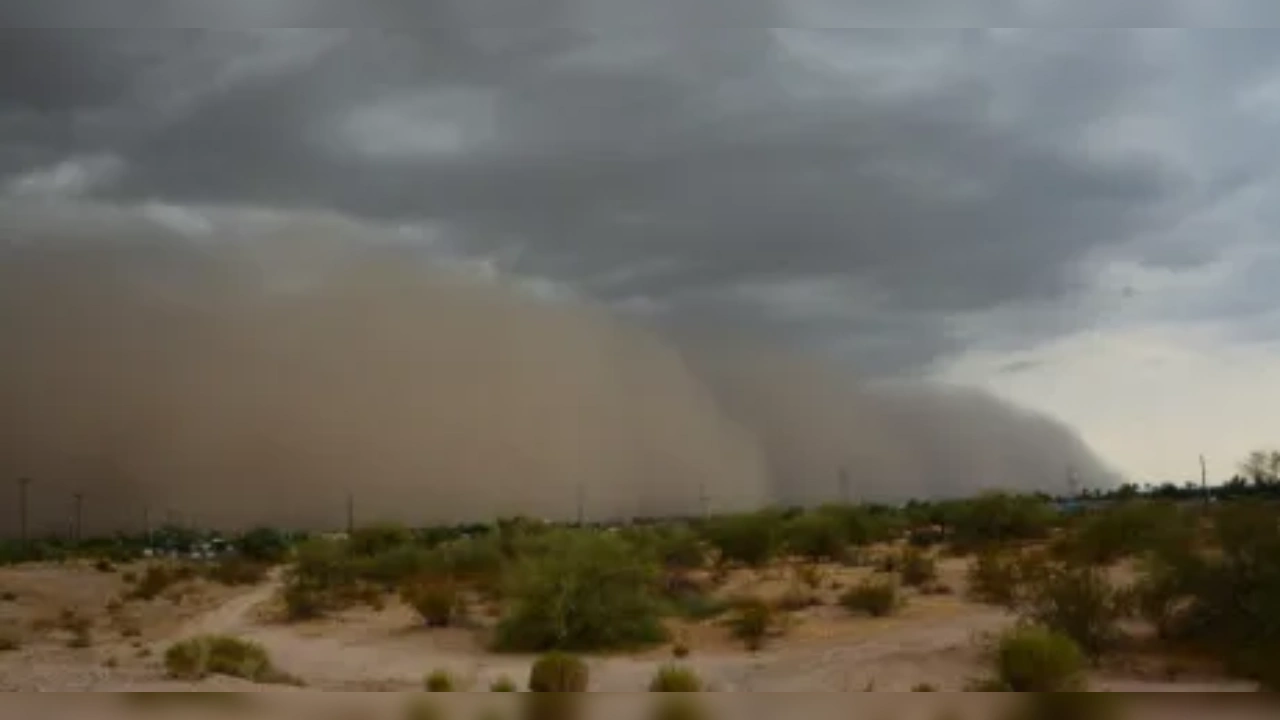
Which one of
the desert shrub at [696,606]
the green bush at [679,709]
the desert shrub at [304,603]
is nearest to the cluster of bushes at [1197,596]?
the desert shrub at [696,606]

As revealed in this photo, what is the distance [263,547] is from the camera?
112 m

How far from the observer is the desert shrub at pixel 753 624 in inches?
1406

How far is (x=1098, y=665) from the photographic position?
27.9m

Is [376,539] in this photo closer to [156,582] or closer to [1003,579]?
[156,582]

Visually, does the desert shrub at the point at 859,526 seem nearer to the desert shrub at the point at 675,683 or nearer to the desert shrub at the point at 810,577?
the desert shrub at the point at 810,577

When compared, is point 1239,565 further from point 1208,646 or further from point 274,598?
point 274,598

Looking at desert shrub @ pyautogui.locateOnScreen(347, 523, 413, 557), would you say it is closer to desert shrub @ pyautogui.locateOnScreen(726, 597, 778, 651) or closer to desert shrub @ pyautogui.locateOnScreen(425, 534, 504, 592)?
desert shrub @ pyautogui.locateOnScreen(425, 534, 504, 592)

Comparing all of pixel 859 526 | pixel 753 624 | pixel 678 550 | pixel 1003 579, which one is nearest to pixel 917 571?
pixel 1003 579

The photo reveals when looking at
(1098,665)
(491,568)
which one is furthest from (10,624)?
(1098,665)

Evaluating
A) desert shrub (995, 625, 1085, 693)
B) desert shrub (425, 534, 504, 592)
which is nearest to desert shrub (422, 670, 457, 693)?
desert shrub (995, 625, 1085, 693)

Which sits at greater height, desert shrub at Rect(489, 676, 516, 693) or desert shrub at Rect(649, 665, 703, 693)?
desert shrub at Rect(649, 665, 703, 693)

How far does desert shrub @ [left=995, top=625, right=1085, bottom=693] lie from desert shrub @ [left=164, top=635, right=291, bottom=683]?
15263 millimetres

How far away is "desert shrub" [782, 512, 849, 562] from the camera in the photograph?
63.8m

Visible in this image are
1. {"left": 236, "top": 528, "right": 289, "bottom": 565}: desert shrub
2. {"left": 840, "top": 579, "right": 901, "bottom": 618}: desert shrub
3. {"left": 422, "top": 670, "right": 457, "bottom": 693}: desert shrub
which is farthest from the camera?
{"left": 236, "top": 528, "right": 289, "bottom": 565}: desert shrub
